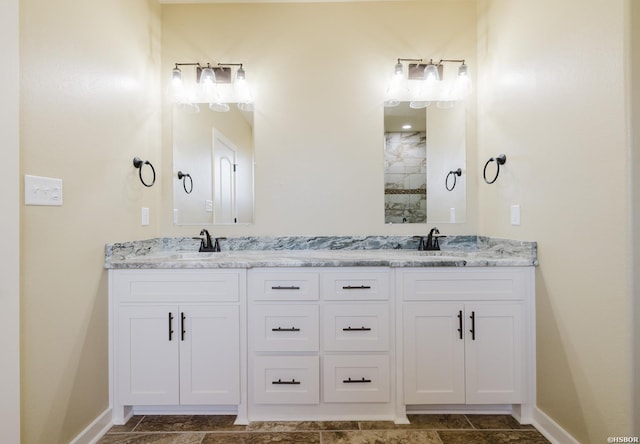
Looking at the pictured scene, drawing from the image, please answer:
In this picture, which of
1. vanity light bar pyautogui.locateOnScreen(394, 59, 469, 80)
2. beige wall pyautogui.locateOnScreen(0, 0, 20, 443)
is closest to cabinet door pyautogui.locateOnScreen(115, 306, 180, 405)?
beige wall pyautogui.locateOnScreen(0, 0, 20, 443)

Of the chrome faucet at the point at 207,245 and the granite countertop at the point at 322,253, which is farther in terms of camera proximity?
the chrome faucet at the point at 207,245

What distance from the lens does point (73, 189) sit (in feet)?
5.11

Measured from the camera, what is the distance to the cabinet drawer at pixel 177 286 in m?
1.81

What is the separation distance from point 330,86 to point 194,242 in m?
1.45

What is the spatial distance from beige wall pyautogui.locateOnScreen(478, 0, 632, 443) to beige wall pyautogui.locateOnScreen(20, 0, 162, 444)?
2240 mm

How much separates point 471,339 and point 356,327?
610 mm

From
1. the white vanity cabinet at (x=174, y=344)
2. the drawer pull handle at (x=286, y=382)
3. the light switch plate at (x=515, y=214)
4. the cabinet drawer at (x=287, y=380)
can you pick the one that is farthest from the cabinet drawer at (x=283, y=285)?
the light switch plate at (x=515, y=214)

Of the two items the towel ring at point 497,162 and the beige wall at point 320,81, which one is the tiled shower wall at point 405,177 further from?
the towel ring at point 497,162

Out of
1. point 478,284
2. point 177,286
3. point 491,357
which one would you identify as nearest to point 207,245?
point 177,286

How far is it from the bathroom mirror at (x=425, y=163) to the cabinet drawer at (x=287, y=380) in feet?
3.68

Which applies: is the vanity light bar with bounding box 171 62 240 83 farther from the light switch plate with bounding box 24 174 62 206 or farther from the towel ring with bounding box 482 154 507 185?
the towel ring with bounding box 482 154 507 185

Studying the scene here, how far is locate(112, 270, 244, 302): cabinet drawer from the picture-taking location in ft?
5.95

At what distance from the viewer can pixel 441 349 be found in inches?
71.2

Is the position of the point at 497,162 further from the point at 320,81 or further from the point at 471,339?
the point at 320,81
